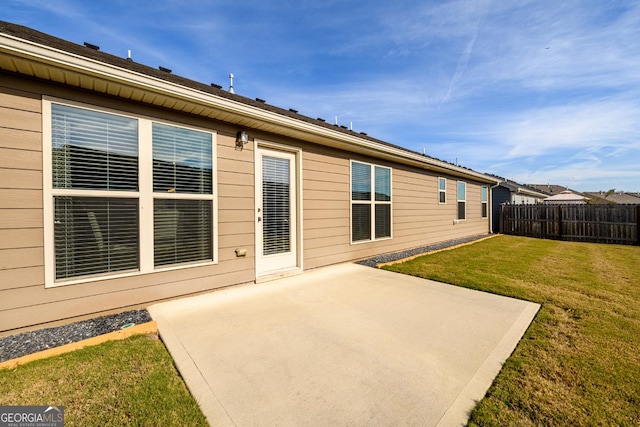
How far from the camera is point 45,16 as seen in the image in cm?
393

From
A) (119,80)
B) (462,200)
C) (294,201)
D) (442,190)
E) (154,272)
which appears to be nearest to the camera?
(119,80)

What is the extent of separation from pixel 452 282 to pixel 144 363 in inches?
167

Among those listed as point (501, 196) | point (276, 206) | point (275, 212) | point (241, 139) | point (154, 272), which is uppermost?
point (241, 139)

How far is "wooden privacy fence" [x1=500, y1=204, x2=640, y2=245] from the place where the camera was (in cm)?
945

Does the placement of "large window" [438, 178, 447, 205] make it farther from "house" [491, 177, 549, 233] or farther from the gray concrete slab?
"house" [491, 177, 549, 233]

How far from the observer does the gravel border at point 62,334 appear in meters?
2.29

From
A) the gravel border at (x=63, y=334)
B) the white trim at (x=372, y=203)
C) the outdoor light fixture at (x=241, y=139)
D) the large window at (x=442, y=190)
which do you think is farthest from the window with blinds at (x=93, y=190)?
the large window at (x=442, y=190)

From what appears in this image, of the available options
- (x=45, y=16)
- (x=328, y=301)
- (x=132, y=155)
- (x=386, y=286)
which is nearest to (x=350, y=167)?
(x=386, y=286)

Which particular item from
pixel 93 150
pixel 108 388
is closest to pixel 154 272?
pixel 93 150

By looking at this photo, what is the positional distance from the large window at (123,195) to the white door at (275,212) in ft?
2.68

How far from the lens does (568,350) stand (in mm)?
2207

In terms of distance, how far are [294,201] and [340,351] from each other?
2.96 metres

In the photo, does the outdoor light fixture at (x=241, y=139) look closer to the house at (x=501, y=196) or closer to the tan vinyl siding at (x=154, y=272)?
the tan vinyl siding at (x=154, y=272)

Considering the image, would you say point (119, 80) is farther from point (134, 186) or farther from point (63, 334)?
point (63, 334)
